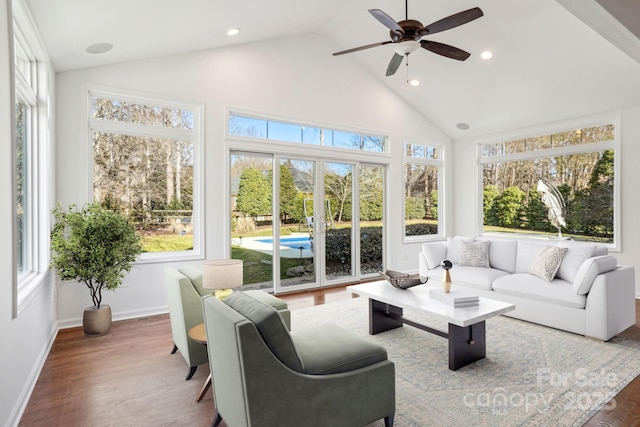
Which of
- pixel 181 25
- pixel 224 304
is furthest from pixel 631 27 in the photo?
pixel 181 25

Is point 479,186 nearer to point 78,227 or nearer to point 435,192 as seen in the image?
point 435,192

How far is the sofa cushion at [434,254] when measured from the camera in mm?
5121

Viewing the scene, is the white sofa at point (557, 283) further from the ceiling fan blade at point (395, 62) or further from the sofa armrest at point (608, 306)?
the ceiling fan blade at point (395, 62)

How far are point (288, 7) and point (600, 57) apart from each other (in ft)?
13.0

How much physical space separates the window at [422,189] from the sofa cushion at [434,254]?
1.72 meters

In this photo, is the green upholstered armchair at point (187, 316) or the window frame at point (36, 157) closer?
the green upholstered armchair at point (187, 316)

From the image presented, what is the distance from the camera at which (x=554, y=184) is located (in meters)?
6.15

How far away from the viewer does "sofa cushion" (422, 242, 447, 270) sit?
512cm

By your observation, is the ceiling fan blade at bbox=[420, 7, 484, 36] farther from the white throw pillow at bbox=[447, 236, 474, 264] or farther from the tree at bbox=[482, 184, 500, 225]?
the tree at bbox=[482, 184, 500, 225]

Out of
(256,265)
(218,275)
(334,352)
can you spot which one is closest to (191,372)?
(218,275)

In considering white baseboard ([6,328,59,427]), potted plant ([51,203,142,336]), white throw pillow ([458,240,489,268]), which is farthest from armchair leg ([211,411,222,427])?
white throw pillow ([458,240,489,268])

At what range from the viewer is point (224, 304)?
1934 millimetres

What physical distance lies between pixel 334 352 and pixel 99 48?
367cm

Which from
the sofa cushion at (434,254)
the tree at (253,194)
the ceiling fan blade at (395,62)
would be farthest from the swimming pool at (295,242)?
the ceiling fan blade at (395,62)
